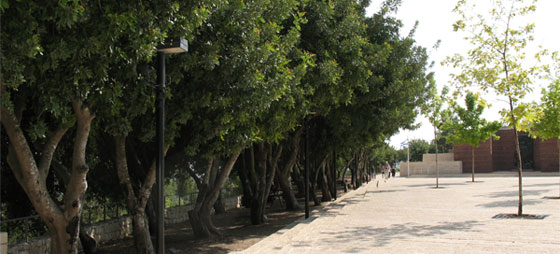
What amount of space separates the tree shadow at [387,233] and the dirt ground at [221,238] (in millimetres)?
2014

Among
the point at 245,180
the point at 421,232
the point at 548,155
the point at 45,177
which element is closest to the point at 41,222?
the point at 45,177

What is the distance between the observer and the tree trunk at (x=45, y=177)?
6.09 m

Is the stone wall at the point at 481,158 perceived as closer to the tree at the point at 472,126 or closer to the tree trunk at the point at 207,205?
the tree at the point at 472,126

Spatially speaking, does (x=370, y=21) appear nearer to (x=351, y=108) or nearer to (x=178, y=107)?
(x=351, y=108)

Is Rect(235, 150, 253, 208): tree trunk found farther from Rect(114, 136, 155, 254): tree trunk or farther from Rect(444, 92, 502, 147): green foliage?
Rect(444, 92, 502, 147): green foliage

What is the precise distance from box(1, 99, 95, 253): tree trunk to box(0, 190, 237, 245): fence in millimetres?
3099

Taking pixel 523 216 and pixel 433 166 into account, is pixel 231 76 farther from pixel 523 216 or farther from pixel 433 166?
pixel 433 166

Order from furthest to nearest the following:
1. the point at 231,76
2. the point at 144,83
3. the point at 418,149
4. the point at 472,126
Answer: the point at 418,149 < the point at 472,126 < the point at 231,76 < the point at 144,83

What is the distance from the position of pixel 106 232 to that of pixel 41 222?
2.27 m

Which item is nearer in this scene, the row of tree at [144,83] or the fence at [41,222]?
the row of tree at [144,83]

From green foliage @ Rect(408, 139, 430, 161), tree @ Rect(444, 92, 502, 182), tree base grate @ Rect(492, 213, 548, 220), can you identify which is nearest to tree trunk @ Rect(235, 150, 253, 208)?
tree base grate @ Rect(492, 213, 548, 220)

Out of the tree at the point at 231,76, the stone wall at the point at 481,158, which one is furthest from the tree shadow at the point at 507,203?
the stone wall at the point at 481,158

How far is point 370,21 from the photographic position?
1510 cm

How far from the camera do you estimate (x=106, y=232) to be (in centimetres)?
1262
